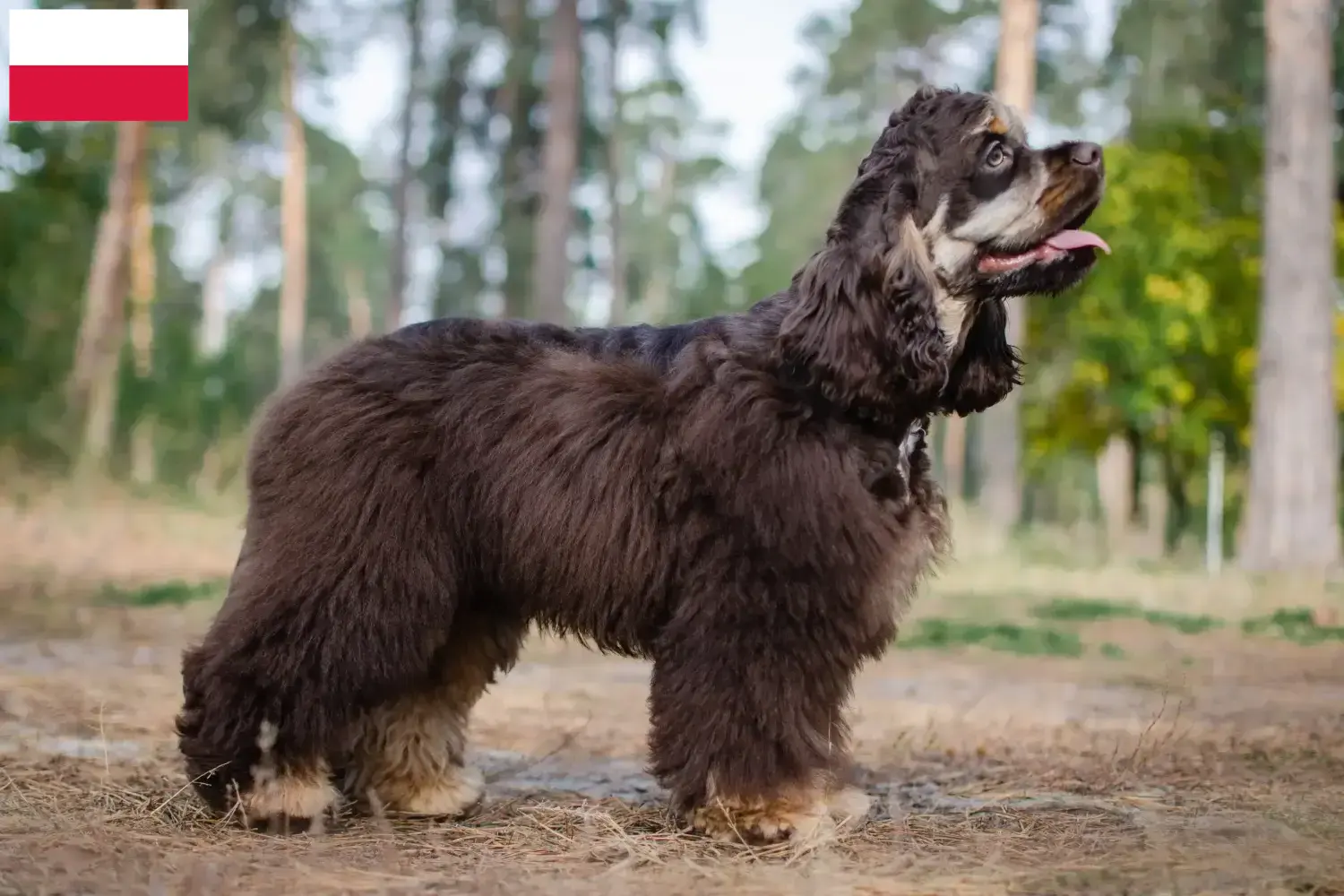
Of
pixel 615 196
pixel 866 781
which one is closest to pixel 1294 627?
pixel 866 781

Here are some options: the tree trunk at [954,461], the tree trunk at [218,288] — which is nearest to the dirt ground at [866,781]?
the tree trunk at [954,461]

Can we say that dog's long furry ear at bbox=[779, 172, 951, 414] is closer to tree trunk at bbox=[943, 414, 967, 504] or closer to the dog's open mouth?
the dog's open mouth

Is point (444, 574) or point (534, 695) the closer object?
point (444, 574)

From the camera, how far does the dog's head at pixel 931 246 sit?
12.2 ft

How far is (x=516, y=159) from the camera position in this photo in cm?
2803

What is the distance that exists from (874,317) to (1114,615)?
7.23m

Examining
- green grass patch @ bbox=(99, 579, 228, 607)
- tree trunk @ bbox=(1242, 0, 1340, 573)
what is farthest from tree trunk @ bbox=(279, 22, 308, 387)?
tree trunk @ bbox=(1242, 0, 1340, 573)

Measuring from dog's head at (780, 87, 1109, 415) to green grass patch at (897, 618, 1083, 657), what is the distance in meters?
5.12

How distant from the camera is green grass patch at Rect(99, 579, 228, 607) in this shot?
9.65 metres

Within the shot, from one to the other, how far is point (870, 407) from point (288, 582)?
1.70 metres

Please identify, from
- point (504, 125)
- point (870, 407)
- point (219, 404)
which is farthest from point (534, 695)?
point (504, 125)

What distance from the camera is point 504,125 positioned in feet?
92.3

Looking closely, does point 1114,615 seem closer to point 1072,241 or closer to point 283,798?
point 1072,241

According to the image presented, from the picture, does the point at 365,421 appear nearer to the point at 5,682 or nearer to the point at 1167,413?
the point at 5,682
